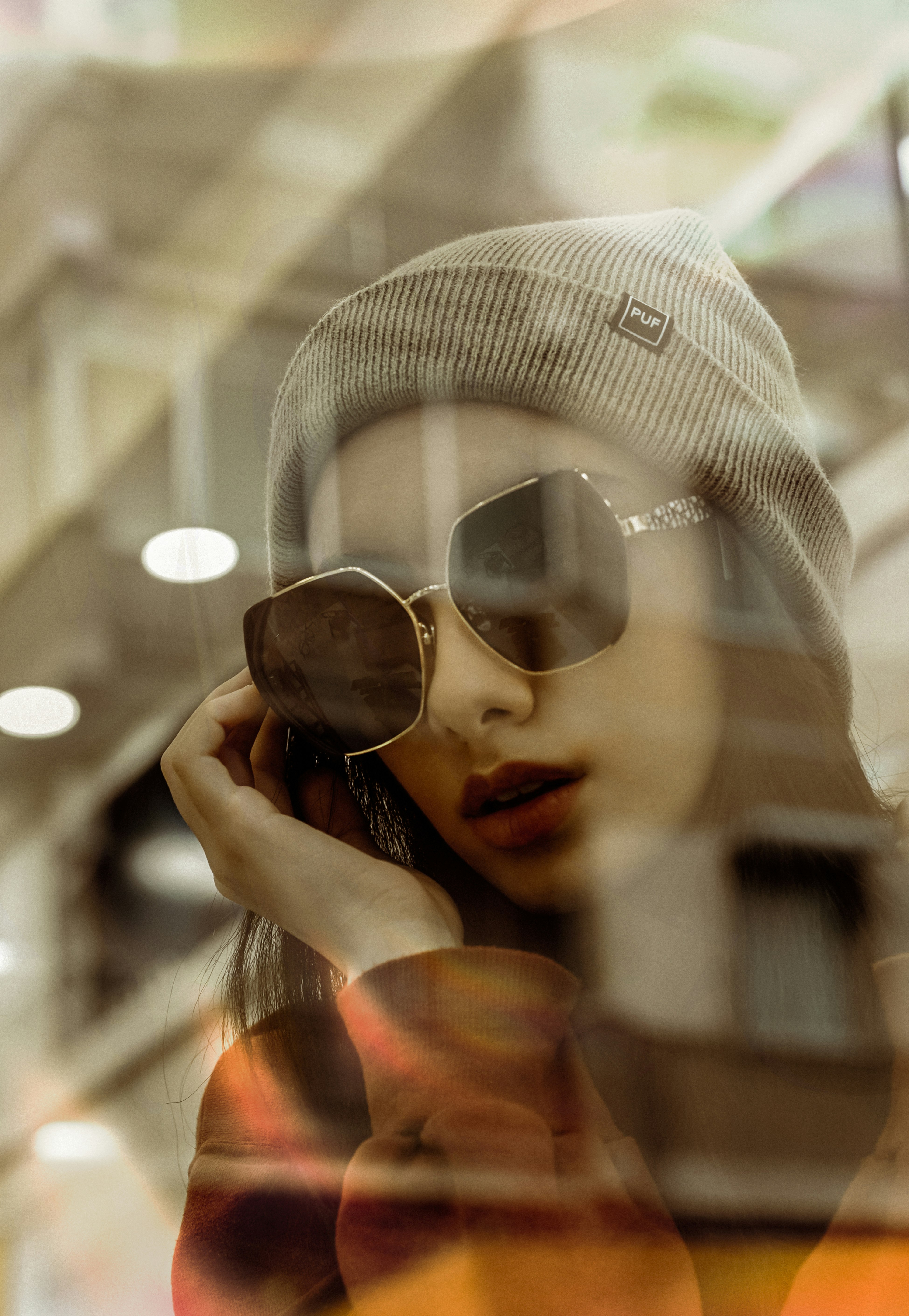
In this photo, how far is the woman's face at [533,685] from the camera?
63 cm

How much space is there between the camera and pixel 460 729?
0.63 metres

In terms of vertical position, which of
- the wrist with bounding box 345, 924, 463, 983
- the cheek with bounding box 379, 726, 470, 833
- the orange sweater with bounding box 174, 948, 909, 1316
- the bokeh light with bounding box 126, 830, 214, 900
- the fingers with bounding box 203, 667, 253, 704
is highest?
the fingers with bounding box 203, 667, 253, 704

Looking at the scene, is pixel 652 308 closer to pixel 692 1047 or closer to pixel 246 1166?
pixel 692 1047

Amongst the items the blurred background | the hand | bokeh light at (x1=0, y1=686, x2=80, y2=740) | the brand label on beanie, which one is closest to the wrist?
the hand

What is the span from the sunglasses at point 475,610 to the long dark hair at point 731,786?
6 centimetres

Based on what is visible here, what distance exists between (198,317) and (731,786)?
50cm

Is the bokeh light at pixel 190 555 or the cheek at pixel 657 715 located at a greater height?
the bokeh light at pixel 190 555

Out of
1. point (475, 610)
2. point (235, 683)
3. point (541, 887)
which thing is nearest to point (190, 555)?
point (235, 683)

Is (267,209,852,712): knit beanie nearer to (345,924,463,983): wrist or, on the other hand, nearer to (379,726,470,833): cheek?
(379,726,470,833): cheek

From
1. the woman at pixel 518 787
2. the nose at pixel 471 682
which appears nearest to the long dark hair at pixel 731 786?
the woman at pixel 518 787

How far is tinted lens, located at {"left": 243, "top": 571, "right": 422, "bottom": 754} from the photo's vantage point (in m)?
0.63

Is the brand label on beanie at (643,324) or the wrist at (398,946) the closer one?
the wrist at (398,946)

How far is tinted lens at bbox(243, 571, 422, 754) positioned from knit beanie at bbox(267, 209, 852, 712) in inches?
1.3

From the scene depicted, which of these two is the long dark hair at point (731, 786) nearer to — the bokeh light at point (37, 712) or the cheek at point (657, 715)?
the cheek at point (657, 715)
